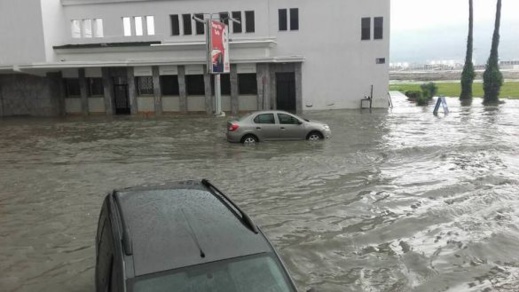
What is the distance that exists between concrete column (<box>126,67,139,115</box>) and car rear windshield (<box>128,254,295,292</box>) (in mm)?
Result: 32990

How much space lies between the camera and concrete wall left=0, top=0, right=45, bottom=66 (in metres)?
34.4

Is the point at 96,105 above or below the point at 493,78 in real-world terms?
below

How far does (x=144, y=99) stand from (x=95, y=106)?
409cm

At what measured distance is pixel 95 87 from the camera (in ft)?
120

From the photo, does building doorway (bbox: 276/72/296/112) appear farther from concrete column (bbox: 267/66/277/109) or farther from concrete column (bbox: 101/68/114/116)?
concrete column (bbox: 101/68/114/116)

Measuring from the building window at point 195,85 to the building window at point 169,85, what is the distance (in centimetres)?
92

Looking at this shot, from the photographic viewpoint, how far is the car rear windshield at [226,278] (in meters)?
3.41

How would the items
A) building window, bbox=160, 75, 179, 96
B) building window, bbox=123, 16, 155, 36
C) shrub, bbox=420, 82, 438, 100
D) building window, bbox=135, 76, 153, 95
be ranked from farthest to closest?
shrub, bbox=420, 82, 438, 100
building window, bbox=123, 16, 155, 36
building window, bbox=135, 76, 153, 95
building window, bbox=160, 75, 179, 96

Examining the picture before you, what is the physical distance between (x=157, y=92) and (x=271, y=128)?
1810cm

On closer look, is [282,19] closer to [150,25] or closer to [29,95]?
[150,25]

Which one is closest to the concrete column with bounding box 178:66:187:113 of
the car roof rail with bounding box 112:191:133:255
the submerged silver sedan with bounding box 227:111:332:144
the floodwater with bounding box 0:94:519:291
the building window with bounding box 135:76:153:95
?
the building window with bounding box 135:76:153:95

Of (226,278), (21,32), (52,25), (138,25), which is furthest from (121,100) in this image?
(226,278)

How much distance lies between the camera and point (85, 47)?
3588 centimetres

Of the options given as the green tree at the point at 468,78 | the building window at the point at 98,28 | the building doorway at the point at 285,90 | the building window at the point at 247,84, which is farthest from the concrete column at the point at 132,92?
the green tree at the point at 468,78
